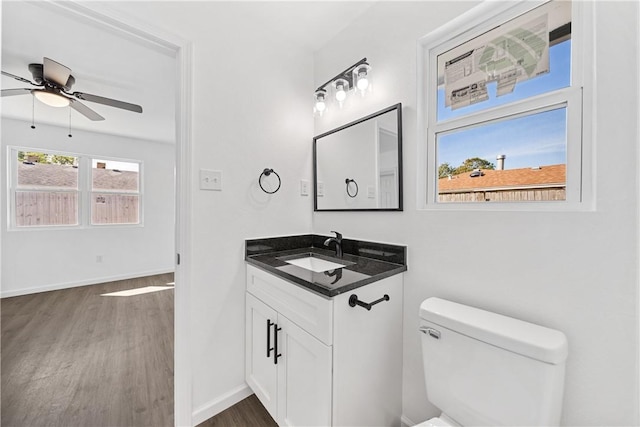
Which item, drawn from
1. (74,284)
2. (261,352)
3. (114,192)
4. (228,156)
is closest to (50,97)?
(228,156)

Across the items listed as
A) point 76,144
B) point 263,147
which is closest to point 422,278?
point 263,147

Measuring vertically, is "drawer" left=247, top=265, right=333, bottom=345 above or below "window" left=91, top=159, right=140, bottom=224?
below

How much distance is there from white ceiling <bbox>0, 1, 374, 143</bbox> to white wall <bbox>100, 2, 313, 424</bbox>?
5.5 inches

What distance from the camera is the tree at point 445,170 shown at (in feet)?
3.96

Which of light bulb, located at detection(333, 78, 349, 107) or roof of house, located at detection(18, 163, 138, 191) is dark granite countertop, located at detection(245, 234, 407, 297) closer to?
light bulb, located at detection(333, 78, 349, 107)

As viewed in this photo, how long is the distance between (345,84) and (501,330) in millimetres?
1536

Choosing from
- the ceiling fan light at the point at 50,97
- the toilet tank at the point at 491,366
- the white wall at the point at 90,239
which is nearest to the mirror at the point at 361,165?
the toilet tank at the point at 491,366

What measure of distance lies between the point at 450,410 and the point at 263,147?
1.66 metres

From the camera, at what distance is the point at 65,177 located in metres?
3.67

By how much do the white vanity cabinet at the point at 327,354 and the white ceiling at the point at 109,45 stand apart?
5.25 feet

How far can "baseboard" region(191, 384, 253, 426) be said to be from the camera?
Result: 4.61ft

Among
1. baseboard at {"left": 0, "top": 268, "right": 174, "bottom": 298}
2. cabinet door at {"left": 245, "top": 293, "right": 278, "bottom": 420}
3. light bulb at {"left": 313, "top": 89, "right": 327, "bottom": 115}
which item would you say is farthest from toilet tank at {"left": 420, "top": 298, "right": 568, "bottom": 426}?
baseboard at {"left": 0, "top": 268, "right": 174, "bottom": 298}

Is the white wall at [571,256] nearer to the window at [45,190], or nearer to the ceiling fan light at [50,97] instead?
the ceiling fan light at [50,97]

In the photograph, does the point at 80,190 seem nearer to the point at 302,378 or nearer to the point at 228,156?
the point at 228,156
